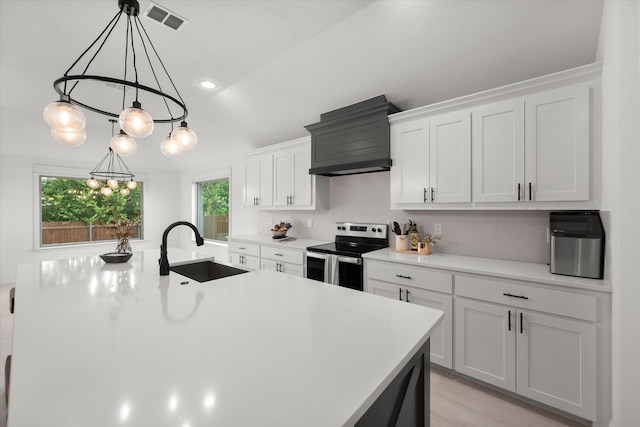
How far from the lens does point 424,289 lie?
237 centimetres

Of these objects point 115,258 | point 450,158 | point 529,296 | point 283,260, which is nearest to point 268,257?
point 283,260

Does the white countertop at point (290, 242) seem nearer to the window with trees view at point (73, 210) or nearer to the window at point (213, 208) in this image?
the window at point (213, 208)

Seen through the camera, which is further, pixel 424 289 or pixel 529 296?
pixel 424 289

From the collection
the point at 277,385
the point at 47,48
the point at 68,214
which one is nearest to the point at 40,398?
the point at 277,385

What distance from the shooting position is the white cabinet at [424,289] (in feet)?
7.40

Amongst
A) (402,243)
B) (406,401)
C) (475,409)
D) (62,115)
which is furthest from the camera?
(402,243)

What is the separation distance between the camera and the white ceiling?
1.99 meters

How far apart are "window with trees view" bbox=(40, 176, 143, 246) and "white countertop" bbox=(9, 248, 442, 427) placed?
4781mm

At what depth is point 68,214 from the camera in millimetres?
5586

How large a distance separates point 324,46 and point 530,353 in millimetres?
2892

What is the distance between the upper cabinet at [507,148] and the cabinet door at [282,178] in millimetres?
1601

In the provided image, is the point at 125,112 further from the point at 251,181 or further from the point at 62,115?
the point at 251,181

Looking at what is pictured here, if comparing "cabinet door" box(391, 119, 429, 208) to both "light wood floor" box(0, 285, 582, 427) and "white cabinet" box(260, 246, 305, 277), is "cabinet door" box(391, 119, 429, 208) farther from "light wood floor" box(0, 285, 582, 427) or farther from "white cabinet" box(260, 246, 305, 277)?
"light wood floor" box(0, 285, 582, 427)

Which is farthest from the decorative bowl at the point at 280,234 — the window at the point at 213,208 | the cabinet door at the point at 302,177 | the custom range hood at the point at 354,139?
the window at the point at 213,208
